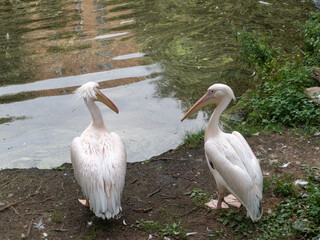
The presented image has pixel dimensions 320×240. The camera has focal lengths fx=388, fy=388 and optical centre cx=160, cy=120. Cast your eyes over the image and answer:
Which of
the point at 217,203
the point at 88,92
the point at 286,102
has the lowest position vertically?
the point at 217,203

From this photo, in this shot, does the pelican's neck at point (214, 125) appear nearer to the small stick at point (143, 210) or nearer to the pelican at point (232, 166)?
the pelican at point (232, 166)

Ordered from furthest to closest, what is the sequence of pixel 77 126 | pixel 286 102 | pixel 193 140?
pixel 77 126 < pixel 193 140 < pixel 286 102

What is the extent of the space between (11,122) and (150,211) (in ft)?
9.82

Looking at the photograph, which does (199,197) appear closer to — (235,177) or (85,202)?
(235,177)

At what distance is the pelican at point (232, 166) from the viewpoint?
10.6ft

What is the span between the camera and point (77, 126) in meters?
5.55

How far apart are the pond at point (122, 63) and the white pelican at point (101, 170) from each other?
117 cm

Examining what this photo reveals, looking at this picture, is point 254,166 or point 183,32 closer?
point 254,166

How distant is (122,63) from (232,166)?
14.2 feet

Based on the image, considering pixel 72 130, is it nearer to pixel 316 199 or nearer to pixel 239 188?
pixel 239 188

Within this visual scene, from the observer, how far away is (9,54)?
302 inches

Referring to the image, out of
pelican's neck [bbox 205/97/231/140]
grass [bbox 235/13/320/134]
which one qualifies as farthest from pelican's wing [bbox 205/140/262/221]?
grass [bbox 235/13/320/134]

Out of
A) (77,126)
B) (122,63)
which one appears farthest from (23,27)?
(77,126)

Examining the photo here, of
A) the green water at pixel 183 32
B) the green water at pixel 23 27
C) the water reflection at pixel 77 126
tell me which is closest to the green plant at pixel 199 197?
the water reflection at pixel 77 126
